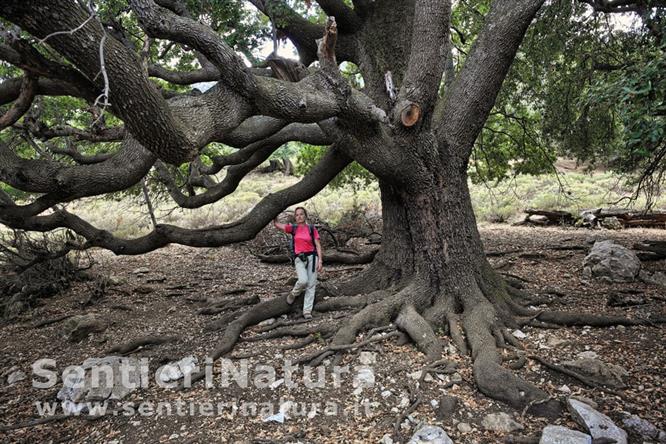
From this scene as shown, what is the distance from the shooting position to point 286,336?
4.99 metres

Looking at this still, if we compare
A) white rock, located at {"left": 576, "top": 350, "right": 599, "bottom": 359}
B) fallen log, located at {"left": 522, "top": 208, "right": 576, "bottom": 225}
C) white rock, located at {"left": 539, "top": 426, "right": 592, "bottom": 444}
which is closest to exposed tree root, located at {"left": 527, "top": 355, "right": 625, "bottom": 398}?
white rock, located at {"left": 576, "top": 350, "right": 599, "bottom": 359}

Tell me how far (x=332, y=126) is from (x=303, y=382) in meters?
2.79

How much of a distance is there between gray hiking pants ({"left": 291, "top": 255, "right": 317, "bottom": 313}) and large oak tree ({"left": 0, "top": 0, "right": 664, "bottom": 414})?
0.78 feet

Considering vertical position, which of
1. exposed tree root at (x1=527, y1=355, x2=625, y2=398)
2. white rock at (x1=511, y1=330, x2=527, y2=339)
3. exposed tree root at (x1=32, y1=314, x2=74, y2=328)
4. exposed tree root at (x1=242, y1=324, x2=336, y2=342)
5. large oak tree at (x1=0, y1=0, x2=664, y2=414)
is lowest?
exposed tree root at (x1=527, y1=355, x2=625, y2=398)

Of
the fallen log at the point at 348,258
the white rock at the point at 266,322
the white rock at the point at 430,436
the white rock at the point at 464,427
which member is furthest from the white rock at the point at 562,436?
the fallen log at the point at 348,258

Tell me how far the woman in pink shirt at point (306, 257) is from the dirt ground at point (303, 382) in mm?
302

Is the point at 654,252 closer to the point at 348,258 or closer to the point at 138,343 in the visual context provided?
the point at 348,258

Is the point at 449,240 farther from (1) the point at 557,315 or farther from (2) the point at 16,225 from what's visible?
(2) the point at 16,225

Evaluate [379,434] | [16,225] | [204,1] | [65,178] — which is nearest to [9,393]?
[16,225]

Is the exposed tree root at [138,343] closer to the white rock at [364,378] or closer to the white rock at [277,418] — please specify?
the white rock at [277,418]

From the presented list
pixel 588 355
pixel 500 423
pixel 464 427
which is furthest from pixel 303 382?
pixel 588 355

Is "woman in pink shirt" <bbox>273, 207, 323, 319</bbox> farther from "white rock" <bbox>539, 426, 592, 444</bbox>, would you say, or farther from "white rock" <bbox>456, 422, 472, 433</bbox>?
"white rock" <bbox>539, 426, 592, 444</bbox>

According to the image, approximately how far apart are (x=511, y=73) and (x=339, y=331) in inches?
244

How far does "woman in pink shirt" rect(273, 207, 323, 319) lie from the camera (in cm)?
532
